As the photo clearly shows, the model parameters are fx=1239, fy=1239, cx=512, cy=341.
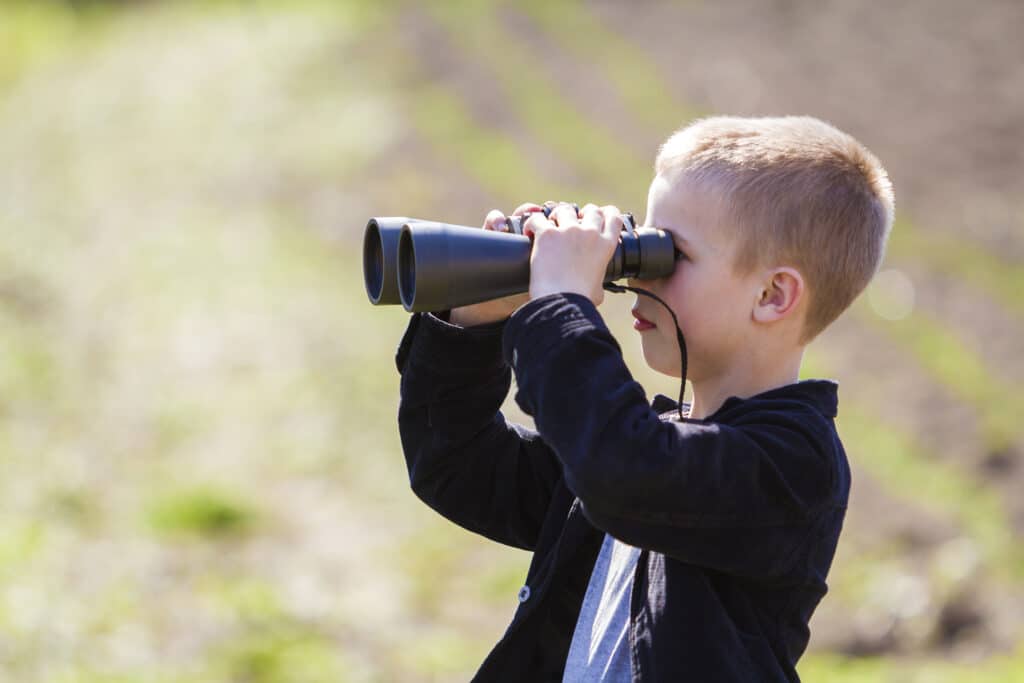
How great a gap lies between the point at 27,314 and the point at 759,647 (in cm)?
741

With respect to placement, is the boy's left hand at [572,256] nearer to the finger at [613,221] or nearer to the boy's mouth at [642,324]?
the finger at [613,221]

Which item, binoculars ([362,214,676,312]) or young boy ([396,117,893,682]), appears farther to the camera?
binoculars ([362,214,676,312])

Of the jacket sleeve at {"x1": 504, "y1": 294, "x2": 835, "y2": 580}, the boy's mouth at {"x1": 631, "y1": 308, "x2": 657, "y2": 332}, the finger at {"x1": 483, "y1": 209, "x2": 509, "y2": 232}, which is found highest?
the finger at {"x1": 483, "y1": 209, "x2": 509, "y2": 232}

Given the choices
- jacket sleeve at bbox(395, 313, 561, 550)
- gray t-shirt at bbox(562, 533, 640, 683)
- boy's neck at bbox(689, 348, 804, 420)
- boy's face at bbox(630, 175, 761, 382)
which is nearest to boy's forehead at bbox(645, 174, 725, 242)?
boy's face at bbox(630, 175, 761, 382)

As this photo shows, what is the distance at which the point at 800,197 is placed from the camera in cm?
194

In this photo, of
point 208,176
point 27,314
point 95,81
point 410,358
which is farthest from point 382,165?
point 410,358

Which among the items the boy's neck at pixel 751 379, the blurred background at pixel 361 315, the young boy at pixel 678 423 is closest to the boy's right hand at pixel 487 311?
the young boy at pixel 678 423

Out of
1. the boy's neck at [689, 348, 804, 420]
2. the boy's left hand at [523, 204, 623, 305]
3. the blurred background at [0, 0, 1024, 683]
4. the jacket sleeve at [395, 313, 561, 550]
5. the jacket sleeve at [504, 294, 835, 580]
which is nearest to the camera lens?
the jacket sleeve at [504, 294, 835, 580]

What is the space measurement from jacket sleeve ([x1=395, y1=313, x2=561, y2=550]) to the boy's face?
13.0 inches

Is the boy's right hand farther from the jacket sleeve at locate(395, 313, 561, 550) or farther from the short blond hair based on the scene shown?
the short blond hair

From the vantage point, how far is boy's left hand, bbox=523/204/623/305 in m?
1.87

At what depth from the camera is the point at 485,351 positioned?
2.16 m

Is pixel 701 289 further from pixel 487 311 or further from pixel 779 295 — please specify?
pixel 487 311

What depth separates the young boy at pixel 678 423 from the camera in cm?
174
